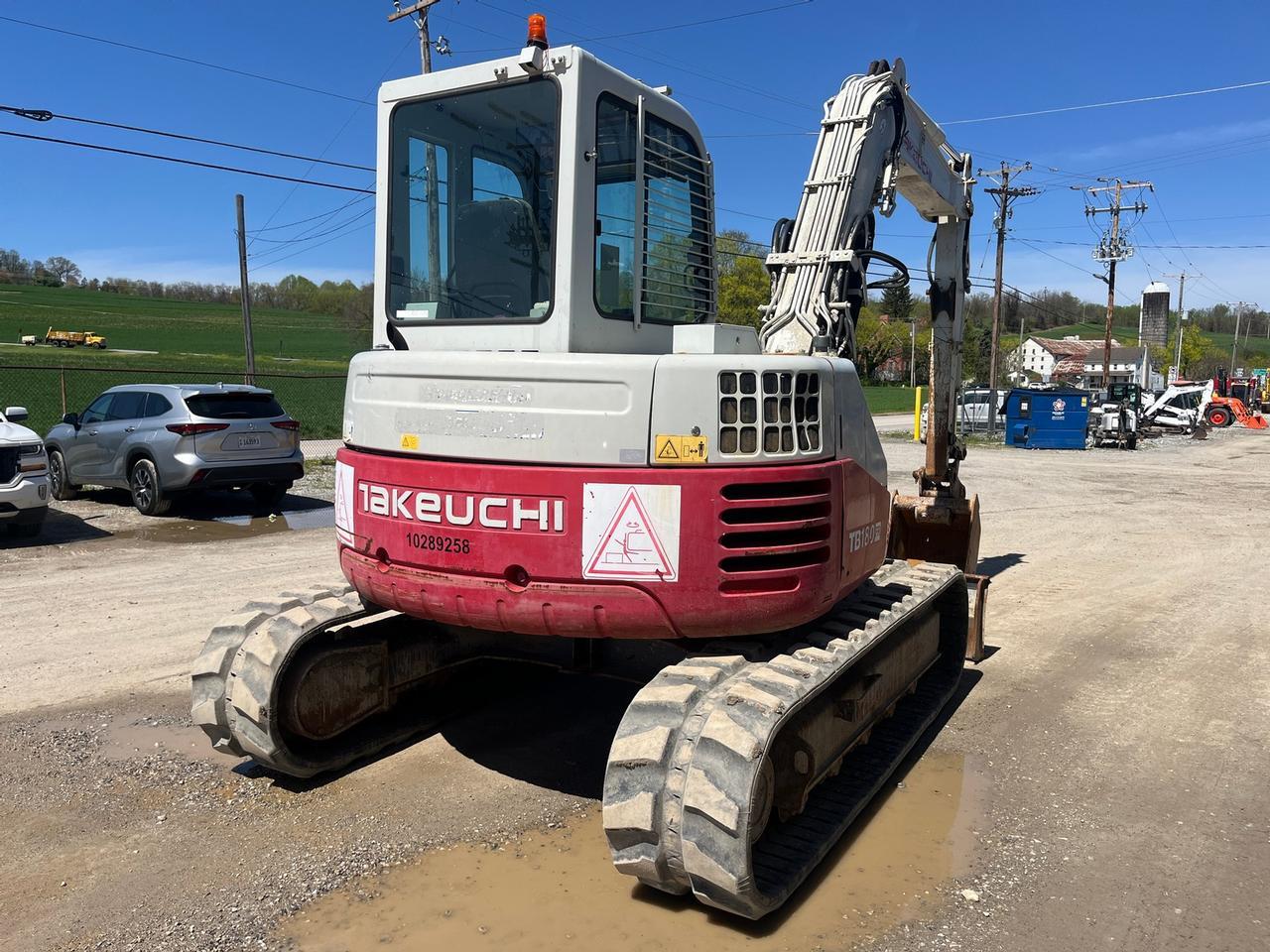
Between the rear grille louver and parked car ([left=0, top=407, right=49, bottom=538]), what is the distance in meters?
9.54

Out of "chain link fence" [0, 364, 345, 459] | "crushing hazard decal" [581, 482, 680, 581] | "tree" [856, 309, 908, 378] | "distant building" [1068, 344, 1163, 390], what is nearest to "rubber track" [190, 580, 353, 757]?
"crushing hazard decal" [581, 482, 680, 581]

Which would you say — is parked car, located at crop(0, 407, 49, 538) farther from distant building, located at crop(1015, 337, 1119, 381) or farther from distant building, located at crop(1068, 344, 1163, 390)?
distant building, located at crop(1015, 337, 1119, 381)

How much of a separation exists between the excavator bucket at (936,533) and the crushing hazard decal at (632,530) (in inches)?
183

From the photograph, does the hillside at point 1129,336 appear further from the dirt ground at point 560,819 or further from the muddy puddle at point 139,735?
the muddy puddle at point 139,735

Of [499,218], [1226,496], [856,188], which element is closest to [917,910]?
[499,218]

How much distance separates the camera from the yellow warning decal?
377cm

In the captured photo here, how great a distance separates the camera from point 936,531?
827 centimetres

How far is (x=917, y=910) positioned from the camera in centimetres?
373

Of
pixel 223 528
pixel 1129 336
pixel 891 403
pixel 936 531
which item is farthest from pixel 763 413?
pixel 1129 336

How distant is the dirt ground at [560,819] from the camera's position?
360 cm

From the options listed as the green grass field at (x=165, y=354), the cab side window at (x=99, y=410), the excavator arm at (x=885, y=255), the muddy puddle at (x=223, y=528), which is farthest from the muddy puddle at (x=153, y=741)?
the green grass field at (x=165, y=354)

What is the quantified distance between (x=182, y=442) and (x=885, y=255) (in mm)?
9223

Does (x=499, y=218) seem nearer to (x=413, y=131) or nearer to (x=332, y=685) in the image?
(x=413, y=131)

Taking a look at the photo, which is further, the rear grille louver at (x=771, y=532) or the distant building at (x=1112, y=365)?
the distant building at (x=1112, y=365)
